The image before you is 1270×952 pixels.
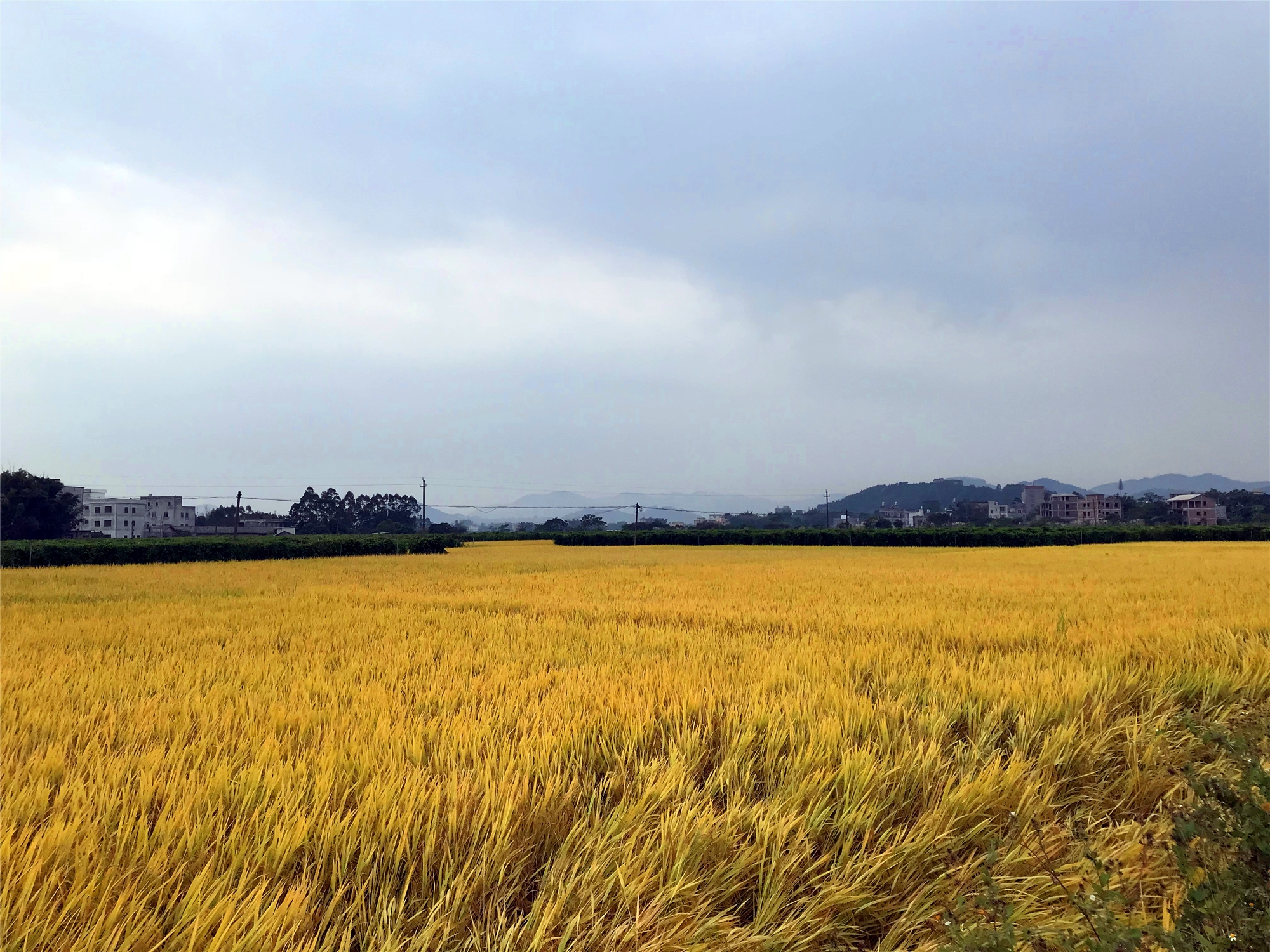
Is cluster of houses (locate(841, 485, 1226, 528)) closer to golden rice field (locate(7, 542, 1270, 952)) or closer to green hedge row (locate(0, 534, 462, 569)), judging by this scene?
green hedge row (locate(0, 534, 462, 569))

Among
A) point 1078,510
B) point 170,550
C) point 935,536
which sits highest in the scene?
point 170,550

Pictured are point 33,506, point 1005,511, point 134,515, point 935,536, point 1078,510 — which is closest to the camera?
point 935,536

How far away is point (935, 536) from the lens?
4119cm

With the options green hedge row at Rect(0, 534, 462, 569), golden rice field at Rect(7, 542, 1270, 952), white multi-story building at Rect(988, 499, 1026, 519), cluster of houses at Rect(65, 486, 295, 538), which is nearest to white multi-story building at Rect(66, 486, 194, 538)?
cluster of houses at Rect(65, 486, 295, 538)

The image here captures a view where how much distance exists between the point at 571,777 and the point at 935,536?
4326 centimetres

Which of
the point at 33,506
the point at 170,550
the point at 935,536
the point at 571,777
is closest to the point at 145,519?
the point at 33,506

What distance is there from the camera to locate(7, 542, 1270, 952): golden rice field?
163 centimetres

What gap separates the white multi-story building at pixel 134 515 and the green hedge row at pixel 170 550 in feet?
173

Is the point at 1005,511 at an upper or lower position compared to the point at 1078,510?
lower

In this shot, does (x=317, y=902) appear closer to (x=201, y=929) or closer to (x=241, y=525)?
(x=201, y=929)

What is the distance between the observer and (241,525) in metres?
78.6

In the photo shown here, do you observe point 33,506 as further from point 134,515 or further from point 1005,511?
point 1005,511

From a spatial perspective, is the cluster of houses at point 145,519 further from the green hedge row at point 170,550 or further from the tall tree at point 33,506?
the green hedge row at point 170,550

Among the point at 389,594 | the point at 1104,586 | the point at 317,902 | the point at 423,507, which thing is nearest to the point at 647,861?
the point at 317,902
